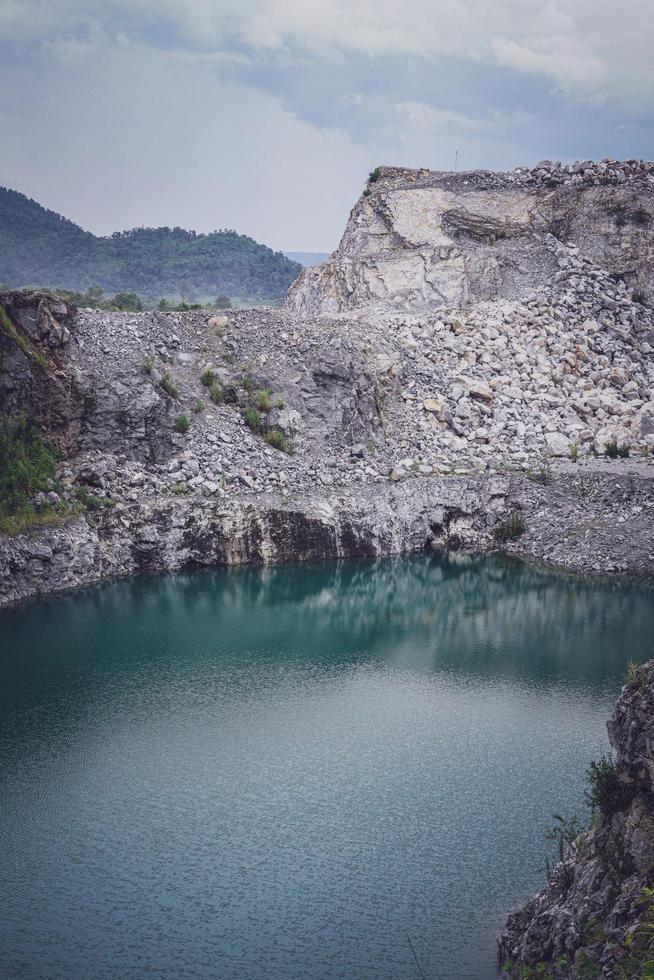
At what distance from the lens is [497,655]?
35.9 m

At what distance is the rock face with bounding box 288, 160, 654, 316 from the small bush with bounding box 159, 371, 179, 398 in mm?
15869

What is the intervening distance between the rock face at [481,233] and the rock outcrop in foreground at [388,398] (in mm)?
145

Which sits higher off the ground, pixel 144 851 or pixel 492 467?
pixel 492 467

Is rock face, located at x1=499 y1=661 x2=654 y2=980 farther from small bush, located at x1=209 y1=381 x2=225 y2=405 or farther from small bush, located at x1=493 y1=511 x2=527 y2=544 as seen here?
small bush, located at x1=209 y1=381 x2=225 y2=405

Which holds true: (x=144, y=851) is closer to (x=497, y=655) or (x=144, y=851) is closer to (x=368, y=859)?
(x=368, y=859)

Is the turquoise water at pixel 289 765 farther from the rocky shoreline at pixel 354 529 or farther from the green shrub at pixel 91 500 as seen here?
the green shrub at pixel 91 500

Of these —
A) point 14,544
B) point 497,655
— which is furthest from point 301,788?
point 14,544

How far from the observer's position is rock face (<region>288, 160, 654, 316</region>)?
59.9 meters

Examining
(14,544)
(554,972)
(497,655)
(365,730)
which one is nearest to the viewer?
(554,972)

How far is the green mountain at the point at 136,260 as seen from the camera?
434 ft

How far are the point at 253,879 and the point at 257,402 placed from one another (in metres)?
33.1

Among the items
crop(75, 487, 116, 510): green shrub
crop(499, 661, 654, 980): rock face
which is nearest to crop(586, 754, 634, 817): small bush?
crop(499, 661, 654, 980): rock face

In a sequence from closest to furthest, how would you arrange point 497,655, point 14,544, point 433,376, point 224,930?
point 224,930, point 497,655, point 14,544, point 433,376

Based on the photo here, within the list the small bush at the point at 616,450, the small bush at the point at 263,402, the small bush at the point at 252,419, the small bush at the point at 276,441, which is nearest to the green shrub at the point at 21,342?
the small bush at the point at 252,419
